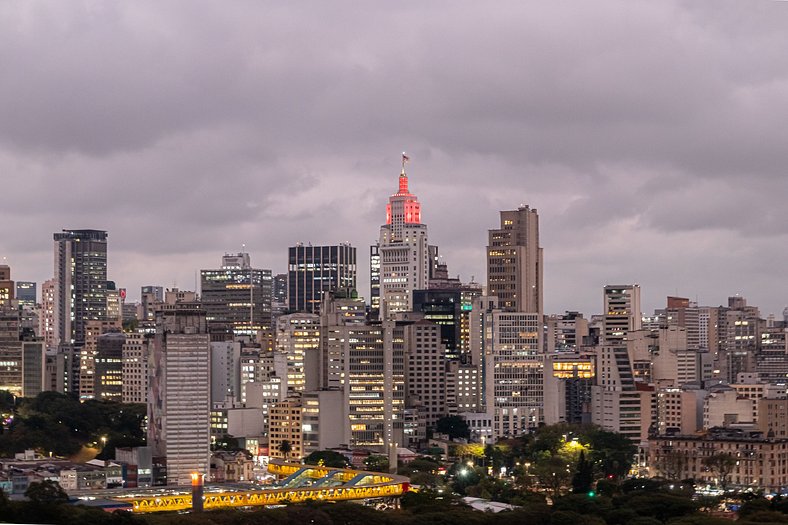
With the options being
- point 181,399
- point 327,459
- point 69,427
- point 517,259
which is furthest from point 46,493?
point 517,259

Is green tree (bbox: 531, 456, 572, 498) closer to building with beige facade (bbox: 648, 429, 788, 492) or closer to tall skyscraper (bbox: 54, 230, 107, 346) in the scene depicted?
building with beige facade (bbox: 648, 429, 788, 492)

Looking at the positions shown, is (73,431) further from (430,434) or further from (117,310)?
(117,310)

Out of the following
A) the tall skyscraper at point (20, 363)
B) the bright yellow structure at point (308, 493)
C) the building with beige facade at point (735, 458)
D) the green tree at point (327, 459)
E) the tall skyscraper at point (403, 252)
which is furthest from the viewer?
the tall skyscraper at point (403, 252)

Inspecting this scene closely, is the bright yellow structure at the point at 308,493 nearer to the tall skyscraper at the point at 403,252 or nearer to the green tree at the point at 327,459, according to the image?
the green tree at the point at 327,459

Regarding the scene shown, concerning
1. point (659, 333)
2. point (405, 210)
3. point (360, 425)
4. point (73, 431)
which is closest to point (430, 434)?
point (360, 425)

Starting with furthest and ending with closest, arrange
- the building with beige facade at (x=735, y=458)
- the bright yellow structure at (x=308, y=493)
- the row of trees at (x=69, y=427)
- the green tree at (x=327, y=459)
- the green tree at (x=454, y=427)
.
Answer: the green tree at (x=454, y=427) < the row of trees at (x=69, y=427) < the building with beige facade at (x=735, y=458) < the green tree at (x=327, y=459) < the bright yellow structure at (x=308, y=493)

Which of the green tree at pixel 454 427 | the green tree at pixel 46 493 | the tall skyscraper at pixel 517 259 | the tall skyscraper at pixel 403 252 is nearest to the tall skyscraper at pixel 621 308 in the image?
the tall skyscraper at pixel 517 259

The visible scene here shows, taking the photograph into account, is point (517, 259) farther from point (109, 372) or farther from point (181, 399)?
point (181, 399)
